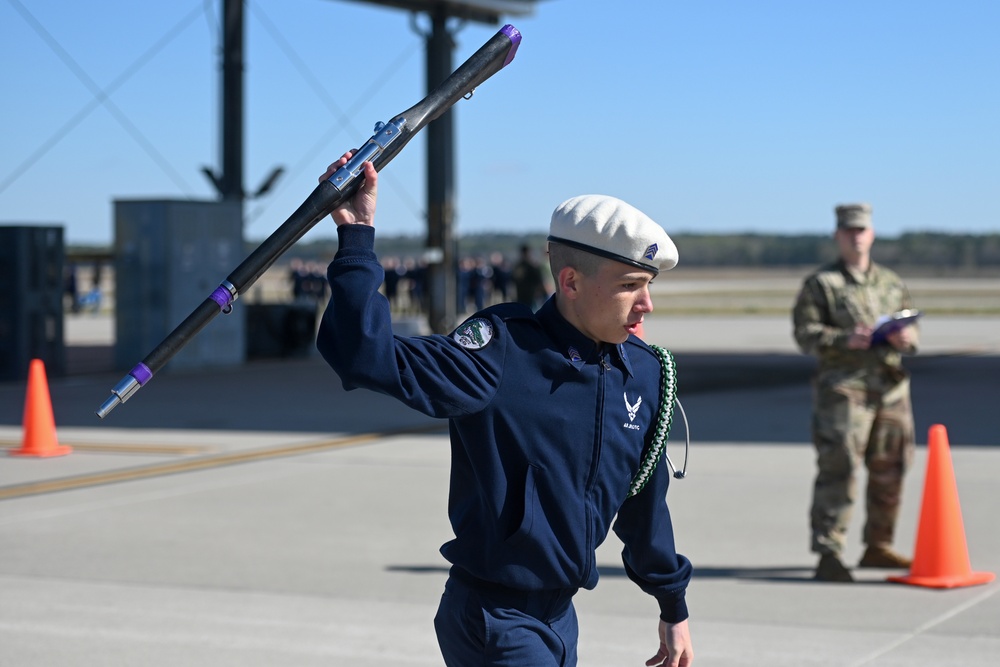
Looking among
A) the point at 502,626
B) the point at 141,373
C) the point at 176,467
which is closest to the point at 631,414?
the point at 502,626

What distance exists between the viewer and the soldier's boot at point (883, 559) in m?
7.33

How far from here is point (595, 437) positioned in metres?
3.20

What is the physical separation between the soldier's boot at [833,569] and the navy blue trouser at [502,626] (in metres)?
4.07

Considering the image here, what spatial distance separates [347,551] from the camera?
25.8 feet

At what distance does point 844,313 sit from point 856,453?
2.31 feet

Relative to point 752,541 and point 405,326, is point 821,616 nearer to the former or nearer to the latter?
point 752,541

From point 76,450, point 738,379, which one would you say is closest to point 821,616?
point 76,450

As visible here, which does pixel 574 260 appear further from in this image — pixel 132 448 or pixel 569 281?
pixel 132 448

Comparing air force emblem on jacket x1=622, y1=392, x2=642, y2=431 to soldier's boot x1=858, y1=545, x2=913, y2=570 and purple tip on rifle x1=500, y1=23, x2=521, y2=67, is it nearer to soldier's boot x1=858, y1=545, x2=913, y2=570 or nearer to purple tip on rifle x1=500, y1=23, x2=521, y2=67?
purple tip on rifle x1=500, y1=23, x2=521, y2=67

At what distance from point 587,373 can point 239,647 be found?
3.17 meters

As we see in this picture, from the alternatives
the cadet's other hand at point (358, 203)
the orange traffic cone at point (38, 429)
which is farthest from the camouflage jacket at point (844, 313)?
the orange traffic cone at point (38, 429)

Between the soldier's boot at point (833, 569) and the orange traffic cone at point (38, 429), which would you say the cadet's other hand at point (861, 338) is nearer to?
the soldier's boot at point (833, 569)

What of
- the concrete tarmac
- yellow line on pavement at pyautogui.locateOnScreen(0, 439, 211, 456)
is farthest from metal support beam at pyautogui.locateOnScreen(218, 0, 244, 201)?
yellow line on pavement at pyautogui.locateOnScreen(0, 439, 211, 456)

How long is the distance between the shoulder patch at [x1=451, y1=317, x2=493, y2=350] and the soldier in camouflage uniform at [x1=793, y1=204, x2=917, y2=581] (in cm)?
425
